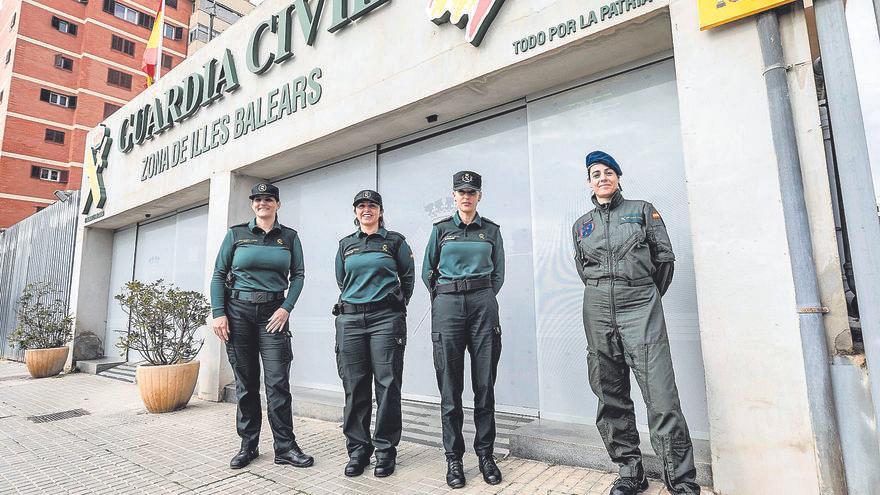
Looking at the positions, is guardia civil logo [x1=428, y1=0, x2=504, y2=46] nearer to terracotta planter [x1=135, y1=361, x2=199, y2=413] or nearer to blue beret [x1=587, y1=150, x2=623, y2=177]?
blue beret [x1=587, y1=150, x2=623, y2=177]

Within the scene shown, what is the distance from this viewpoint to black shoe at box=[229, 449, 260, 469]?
3643mm

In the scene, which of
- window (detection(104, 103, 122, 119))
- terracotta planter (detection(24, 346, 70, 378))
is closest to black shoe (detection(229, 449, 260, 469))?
terracotta planter (detection(24, 346, 70, 378))

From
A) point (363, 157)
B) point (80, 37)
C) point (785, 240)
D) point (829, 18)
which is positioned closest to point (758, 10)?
point (829, 18)

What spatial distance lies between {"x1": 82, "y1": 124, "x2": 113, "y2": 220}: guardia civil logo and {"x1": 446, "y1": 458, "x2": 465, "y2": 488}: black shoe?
10173mm

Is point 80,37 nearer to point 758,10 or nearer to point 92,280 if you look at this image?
point 92,280

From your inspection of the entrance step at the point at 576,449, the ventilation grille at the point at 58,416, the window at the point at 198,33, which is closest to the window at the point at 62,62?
the window at the point at 198,33

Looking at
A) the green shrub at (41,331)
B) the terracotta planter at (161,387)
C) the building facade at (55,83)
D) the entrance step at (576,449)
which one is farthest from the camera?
the building facade at (55,83)

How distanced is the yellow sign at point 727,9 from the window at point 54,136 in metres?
34.8

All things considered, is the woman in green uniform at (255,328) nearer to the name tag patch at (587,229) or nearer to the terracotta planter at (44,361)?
the name tag patch at (587,229)

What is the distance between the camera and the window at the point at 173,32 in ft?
110

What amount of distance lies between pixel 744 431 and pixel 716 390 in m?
0.25

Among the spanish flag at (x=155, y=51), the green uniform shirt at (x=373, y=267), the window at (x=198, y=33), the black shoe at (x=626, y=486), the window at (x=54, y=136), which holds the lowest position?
the black shoe at (x=626, y=486)

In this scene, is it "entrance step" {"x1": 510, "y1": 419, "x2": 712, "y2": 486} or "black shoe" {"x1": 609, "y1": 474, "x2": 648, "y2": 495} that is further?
"entrance step" {"x1": 510, "y1": 419, "x2": 712, "y2": 486}

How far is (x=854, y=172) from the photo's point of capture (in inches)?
97.7
